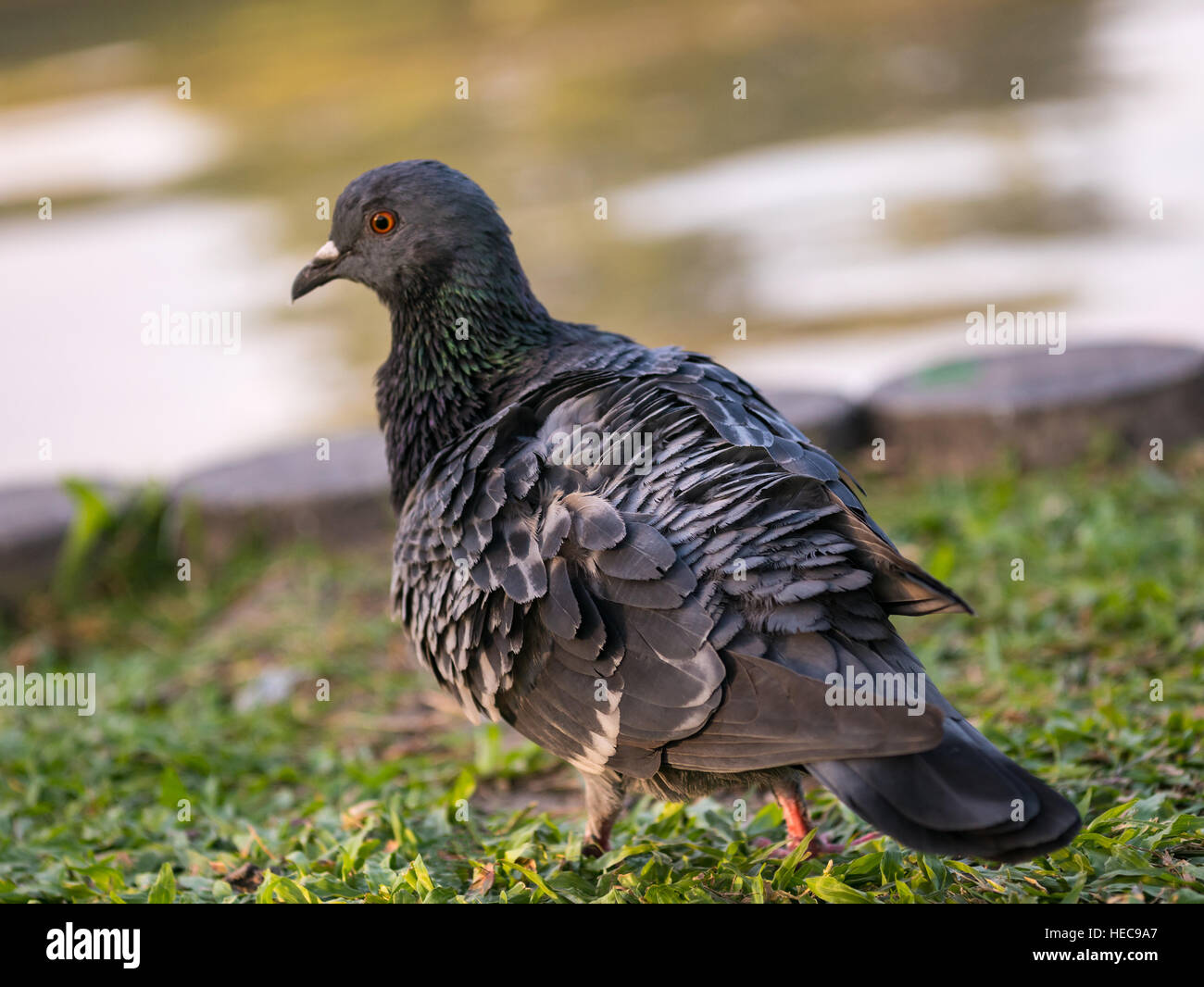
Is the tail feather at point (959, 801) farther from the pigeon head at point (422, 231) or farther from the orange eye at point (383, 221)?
the orange eye at point (383, 221)

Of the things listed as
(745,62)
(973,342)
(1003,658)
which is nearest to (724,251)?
(973,342)

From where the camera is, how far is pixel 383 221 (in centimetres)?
411

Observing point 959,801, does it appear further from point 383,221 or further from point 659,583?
point 383,221

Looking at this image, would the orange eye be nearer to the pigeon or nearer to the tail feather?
the pigeon

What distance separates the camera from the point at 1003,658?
16.0 ft

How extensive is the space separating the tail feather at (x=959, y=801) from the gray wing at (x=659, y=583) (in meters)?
→ 0.07

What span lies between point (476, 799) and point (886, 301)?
6.41 metres

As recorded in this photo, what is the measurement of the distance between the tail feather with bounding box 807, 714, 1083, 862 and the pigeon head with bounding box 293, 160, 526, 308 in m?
2.02

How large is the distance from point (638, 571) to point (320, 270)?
5.73 ft

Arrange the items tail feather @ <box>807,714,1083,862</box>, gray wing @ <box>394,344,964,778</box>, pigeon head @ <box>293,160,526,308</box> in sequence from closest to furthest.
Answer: tail feather @ <box>807,714,1083,862</box>, gray wing @ <box>394,344,964,778</box>, pigeon head @ <box>293,160,526,308</box>

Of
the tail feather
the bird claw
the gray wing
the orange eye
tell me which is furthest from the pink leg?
the orange eye

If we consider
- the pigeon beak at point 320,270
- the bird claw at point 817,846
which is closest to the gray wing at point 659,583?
the bird claw at point 817,846

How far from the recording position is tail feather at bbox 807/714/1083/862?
2643 millimetres
